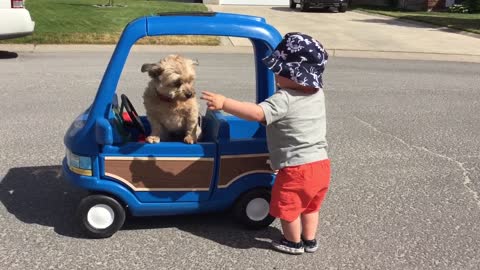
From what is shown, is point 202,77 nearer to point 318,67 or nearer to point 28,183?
point 28,183

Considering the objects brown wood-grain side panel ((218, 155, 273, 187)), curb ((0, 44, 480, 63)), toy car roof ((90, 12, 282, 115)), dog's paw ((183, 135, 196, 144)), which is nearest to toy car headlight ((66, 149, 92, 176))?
toy car roof ((90, 12, 282, 115))

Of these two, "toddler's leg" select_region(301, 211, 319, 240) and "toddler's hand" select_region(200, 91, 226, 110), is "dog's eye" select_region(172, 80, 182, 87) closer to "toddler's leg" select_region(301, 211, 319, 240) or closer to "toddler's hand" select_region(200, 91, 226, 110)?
"toddler's hand" select_region(200, 91, 226, 110)

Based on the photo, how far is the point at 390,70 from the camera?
10.2m

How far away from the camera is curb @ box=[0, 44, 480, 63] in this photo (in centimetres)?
1128

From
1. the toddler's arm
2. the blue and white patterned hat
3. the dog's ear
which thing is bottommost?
the toddler's arm

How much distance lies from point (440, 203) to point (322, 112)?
56.3 inches

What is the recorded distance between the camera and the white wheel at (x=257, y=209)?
137 inches

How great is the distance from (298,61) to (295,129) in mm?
363

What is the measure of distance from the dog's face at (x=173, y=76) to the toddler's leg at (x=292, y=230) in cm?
92

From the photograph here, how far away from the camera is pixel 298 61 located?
299 cm

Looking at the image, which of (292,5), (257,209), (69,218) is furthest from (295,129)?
(292,5)

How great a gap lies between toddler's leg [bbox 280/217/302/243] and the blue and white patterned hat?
773 millimetres

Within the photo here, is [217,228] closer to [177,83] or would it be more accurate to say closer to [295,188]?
[295,188]

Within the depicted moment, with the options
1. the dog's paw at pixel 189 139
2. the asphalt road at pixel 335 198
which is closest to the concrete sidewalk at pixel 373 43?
the asphalt road at pixel 335 198
